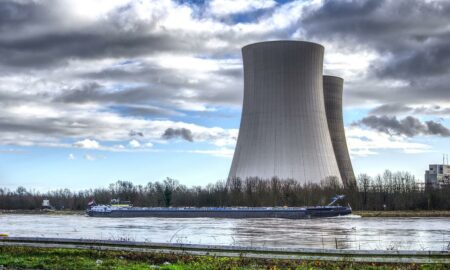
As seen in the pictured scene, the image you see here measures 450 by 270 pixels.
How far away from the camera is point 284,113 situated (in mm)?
49031

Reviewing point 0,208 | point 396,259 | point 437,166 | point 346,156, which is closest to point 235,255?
point 396,259

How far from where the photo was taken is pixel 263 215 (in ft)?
178

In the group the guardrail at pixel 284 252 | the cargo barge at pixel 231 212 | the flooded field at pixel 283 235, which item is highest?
the cargo barge at pixel 231 212

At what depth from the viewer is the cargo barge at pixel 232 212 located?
5359cm

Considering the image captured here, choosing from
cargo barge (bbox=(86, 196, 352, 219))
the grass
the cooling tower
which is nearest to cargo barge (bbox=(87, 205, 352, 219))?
cargo barge (bbox=(86, 196, 352, 219))

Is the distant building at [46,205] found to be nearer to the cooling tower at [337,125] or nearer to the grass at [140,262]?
the cooling tower at [337,125]

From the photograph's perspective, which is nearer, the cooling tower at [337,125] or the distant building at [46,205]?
the cooling tower at [337,125]

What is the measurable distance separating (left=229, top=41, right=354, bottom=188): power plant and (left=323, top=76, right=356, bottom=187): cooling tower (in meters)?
14.0

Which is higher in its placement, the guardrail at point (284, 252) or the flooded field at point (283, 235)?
the guardrail at point (284, 252)

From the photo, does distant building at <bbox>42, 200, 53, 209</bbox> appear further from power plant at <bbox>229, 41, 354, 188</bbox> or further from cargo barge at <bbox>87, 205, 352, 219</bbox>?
power plant at <bbox>229, 41, 354, 188</bbox>

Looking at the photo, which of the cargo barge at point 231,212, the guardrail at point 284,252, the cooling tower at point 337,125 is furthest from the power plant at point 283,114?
the guardrail at point 284,252

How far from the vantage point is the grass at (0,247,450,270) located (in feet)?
37.9

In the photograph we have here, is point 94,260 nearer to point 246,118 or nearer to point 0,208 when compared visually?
point 246,118

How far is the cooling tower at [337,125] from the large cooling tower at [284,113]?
14.4 m
